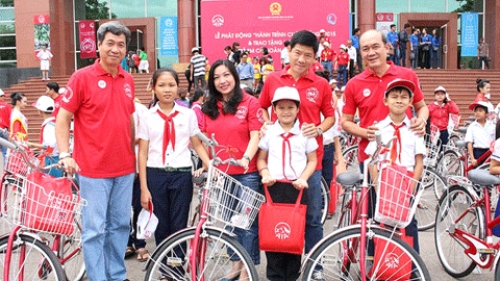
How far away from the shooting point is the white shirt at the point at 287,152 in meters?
4.09

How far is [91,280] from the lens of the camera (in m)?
3.94

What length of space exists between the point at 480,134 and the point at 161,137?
5.51 meters

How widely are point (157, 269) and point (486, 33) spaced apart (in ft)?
88.6

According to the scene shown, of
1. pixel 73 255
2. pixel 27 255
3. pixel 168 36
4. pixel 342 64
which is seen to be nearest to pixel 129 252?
pixel 73 255

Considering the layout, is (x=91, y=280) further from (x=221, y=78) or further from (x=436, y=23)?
(x=436, y=23)

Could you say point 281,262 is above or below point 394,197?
below

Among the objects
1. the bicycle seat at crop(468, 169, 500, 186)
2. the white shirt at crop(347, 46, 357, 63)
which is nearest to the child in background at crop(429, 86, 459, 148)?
the bicycle seat at crop(468, 169, 500, 186)

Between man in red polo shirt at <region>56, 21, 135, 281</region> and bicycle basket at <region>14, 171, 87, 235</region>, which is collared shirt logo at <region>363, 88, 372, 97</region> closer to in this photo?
man in red polo shirt at <region>56, 21, 135, 281</region>

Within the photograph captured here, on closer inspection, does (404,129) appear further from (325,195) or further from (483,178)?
(325,195)

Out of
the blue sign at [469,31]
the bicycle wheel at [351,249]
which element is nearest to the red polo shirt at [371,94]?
the bicycle wheel at [351,249]

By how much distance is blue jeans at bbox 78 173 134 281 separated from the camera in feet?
12.9

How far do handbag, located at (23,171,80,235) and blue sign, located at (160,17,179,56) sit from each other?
74.7 ft

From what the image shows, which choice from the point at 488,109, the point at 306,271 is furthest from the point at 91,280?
the point at 488,109

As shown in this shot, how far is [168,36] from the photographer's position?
84.9ft
